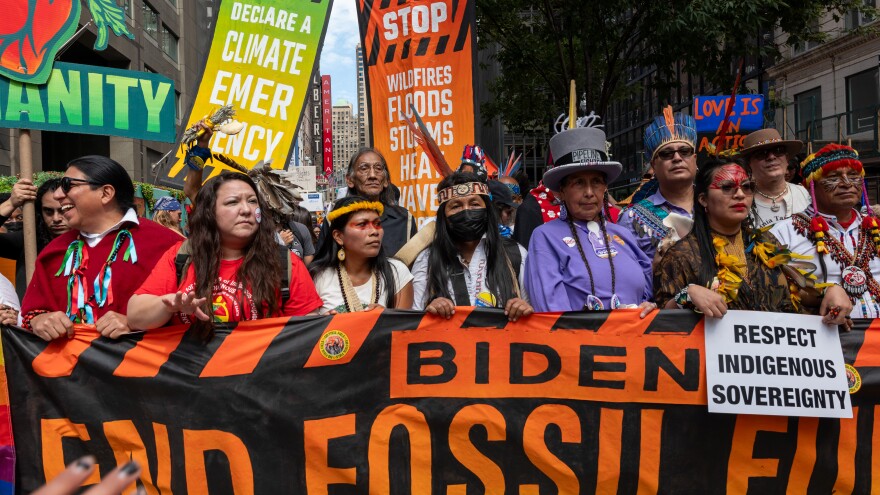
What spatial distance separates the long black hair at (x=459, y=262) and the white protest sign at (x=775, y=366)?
1001 mm

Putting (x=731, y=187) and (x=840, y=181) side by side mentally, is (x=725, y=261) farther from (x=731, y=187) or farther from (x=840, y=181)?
(x=840, y=181)

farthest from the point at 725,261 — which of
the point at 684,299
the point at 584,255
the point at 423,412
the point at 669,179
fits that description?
the point at 423,412

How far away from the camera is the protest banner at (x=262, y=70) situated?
602 centimetres

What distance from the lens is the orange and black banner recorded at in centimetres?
322

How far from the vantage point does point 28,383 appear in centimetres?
340

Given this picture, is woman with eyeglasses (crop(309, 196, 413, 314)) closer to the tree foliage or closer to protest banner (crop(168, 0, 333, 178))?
protest banner (crop(168, 0, 333, 178))

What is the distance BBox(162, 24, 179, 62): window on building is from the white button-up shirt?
30261 mm

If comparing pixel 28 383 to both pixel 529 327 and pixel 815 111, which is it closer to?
pixel 529 327

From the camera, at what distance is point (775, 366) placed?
3201 mm

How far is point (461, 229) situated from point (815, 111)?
27.5 m

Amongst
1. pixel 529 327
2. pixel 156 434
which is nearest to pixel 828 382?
pixel 529 327

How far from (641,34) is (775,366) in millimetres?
8856

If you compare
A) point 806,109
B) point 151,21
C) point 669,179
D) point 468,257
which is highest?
point 151,21

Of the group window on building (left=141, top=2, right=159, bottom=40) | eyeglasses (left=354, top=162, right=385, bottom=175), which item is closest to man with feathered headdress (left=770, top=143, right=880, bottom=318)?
eyeglasses (left=354, top=162, right=385, bottom=175)
